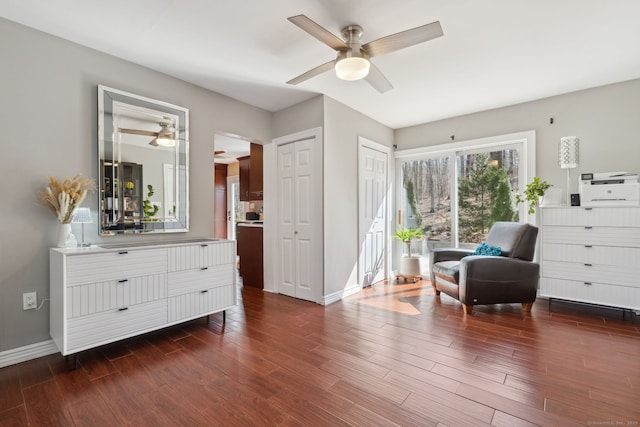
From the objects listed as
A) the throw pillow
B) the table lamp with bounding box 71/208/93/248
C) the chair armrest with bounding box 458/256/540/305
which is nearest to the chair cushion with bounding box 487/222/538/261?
the throw pillow

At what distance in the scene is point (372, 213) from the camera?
4.35 meters

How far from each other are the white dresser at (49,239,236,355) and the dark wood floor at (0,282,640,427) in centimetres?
22

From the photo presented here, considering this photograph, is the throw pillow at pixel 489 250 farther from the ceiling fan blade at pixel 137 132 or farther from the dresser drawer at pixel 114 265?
the ceiling fan blade at pixel 137 132

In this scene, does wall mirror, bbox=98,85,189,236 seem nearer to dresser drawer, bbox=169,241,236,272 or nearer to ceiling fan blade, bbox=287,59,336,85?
dresser drawer, bbox=169,241,236,272

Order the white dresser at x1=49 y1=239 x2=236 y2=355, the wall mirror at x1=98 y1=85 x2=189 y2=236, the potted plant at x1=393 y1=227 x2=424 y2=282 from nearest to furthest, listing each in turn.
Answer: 1. the white dresser at x1=49 y1=239 x2=236 y2=355
2. the wall mirror at x1=98 y1=85 x2=189 y2=236
3. the potted plant at x1=393 y1=227 x2=424 y2=282

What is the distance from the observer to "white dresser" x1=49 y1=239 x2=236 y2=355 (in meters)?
2.01

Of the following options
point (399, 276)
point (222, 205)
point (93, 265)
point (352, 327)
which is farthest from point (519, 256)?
point (222, 205)

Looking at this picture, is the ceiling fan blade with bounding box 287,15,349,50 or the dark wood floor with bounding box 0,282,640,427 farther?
the ceiling fan blade with bounding box 287,15,349,50

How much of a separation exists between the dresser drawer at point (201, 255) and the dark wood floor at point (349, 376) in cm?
62

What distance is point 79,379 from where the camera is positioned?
1.92 meters

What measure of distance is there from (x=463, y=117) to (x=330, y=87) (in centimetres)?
223

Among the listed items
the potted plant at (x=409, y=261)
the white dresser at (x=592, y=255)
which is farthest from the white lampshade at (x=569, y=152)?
the potted plant at (x=409, y=261)

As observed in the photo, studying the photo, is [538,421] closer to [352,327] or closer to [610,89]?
[352,327]

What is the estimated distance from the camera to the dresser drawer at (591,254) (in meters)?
2.84
